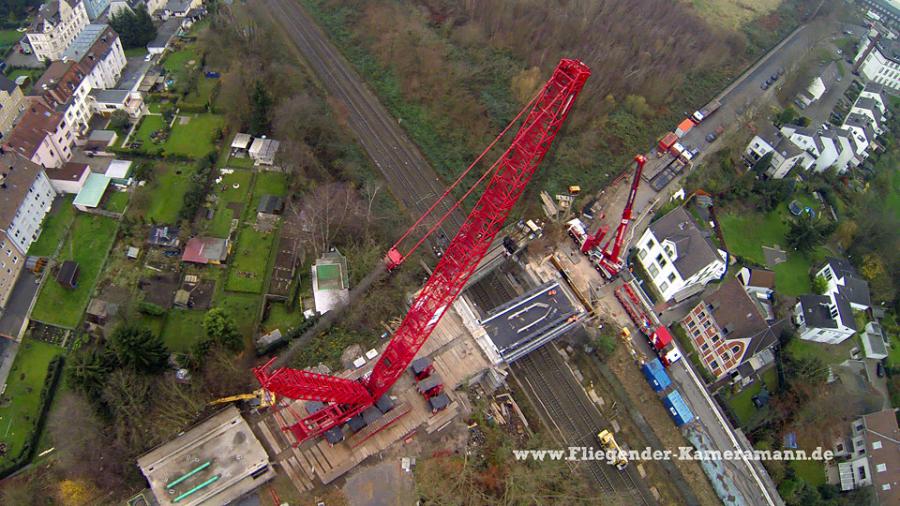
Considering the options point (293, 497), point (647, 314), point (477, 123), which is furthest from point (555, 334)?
point (477, 123)

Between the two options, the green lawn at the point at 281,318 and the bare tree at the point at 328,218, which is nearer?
the green lawn at the point at 281,318

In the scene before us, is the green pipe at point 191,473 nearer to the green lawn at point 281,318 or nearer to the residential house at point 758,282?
the green lawn at point 281,318

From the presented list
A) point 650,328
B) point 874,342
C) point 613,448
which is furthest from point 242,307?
point 874,342

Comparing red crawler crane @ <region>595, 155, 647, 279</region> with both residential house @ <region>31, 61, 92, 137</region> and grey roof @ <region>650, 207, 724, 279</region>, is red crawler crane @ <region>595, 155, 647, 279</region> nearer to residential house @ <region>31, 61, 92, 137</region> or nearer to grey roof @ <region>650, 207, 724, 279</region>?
grey roof @ <region>650, 207, 724, 279</region>

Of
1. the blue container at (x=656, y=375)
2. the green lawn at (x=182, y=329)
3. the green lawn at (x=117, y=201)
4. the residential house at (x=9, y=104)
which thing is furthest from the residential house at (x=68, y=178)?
the blue container at (x=656, y=375)

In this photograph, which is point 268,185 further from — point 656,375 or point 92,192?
point 656,375

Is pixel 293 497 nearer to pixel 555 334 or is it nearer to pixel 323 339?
pixel 323 339
